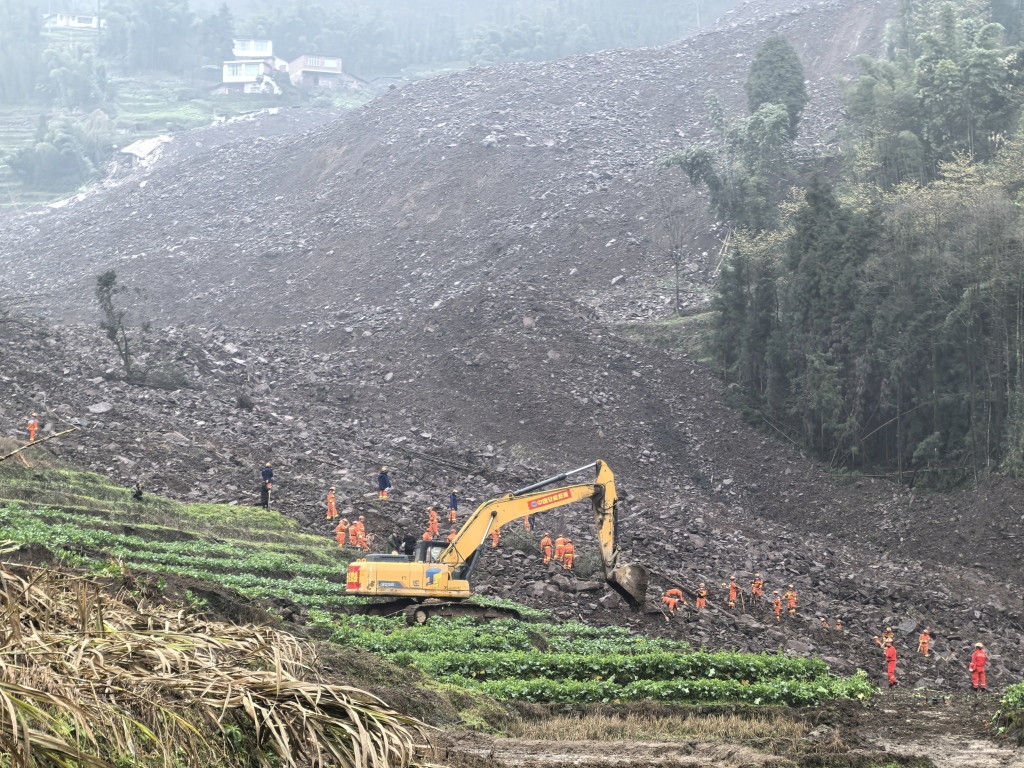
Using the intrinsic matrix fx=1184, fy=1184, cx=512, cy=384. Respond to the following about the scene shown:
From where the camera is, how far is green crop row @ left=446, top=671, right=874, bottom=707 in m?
13.6

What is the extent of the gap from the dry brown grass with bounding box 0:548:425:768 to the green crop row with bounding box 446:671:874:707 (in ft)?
30.6

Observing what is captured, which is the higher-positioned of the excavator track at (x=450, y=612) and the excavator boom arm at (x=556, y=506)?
the excavator boom arm at (x=556, y=506)

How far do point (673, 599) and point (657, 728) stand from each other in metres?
7.33

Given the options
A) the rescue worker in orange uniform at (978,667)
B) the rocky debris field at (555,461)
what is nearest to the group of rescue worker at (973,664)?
the rescue worker in orange uniform at (978,667)

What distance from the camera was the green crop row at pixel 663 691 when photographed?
13578 mm

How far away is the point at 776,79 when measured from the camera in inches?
1962

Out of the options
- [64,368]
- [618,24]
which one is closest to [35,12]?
[618,24]

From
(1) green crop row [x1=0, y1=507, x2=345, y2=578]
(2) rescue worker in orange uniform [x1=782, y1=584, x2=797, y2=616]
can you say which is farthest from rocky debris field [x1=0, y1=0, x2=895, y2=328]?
(1) green crop row [x1=0, y1=507, x2=345, y2=578]

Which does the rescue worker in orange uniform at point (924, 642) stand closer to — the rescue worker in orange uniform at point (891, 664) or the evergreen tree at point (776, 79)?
the rescue worker in orange uniform at point (891, 664)

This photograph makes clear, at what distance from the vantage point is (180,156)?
74312 millimetres

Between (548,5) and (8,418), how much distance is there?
88.7 meters

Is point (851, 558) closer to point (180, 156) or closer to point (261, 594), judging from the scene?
point (261, 594)

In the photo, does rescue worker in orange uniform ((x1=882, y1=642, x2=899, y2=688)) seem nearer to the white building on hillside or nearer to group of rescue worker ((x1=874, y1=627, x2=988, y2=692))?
group of rescue worker ((x1=874, y1=627, x2=988, y2=692))

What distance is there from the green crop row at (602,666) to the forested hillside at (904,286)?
1589 cm
